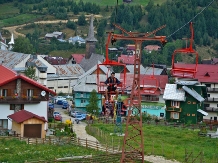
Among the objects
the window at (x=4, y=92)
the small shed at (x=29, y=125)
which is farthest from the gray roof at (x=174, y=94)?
the small shed at (x=29, y=125)

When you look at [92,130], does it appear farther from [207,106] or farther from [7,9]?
[7,9]

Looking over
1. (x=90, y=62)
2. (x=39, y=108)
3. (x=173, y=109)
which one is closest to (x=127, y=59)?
(x=90, y=62)

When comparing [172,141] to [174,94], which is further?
[174,94]

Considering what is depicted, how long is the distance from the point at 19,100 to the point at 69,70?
38821mm

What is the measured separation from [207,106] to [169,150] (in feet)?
83.8

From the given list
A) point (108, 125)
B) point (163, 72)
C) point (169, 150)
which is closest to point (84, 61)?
point (163, 72)

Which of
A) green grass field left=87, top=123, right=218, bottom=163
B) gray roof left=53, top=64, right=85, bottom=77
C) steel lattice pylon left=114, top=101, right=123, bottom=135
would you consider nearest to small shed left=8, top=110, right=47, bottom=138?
green grass field left=87, top=123, right=218, bottom=163

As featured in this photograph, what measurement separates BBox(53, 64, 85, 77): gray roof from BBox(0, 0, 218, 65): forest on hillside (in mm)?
28794

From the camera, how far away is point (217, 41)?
137m

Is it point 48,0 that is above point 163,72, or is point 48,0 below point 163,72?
above

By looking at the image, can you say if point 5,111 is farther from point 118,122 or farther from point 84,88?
point 84,88

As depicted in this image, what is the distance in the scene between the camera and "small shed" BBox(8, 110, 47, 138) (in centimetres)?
4634

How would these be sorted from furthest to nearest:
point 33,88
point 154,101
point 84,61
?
1. point 84,61
2. point 154,101
3. point 33,88

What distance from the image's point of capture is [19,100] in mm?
49906
